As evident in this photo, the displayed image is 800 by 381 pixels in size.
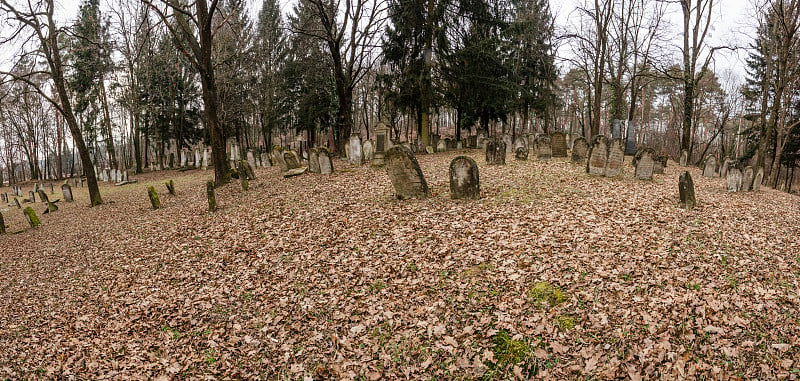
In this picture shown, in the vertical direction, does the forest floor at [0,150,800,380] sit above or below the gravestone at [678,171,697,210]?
below

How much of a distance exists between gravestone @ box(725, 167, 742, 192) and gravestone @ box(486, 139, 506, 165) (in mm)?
5958

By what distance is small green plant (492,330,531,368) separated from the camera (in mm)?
3910

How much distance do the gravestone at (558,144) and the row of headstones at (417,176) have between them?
822cm

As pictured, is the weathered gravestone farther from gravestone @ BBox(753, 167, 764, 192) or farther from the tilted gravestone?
gravestone @ BBox(753, 167, 764, 192)

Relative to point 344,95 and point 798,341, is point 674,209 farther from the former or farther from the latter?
point 344,95

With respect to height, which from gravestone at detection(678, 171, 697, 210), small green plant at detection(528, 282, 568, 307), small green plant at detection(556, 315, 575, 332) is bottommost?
small green plant at detection(556, 315, 575, 332)

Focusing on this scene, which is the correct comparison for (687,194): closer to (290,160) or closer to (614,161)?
(614,161)

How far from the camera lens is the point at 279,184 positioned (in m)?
12.3

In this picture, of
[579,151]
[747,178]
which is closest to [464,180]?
[579,151]

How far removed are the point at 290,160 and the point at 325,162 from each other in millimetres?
1670

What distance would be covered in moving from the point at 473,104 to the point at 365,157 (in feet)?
29.1

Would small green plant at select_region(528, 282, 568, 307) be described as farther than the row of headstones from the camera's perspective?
No

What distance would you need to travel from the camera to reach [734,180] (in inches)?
397

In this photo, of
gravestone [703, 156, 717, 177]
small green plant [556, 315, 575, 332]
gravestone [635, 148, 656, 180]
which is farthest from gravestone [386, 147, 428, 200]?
gravestone [703, 156, 717, 177]
